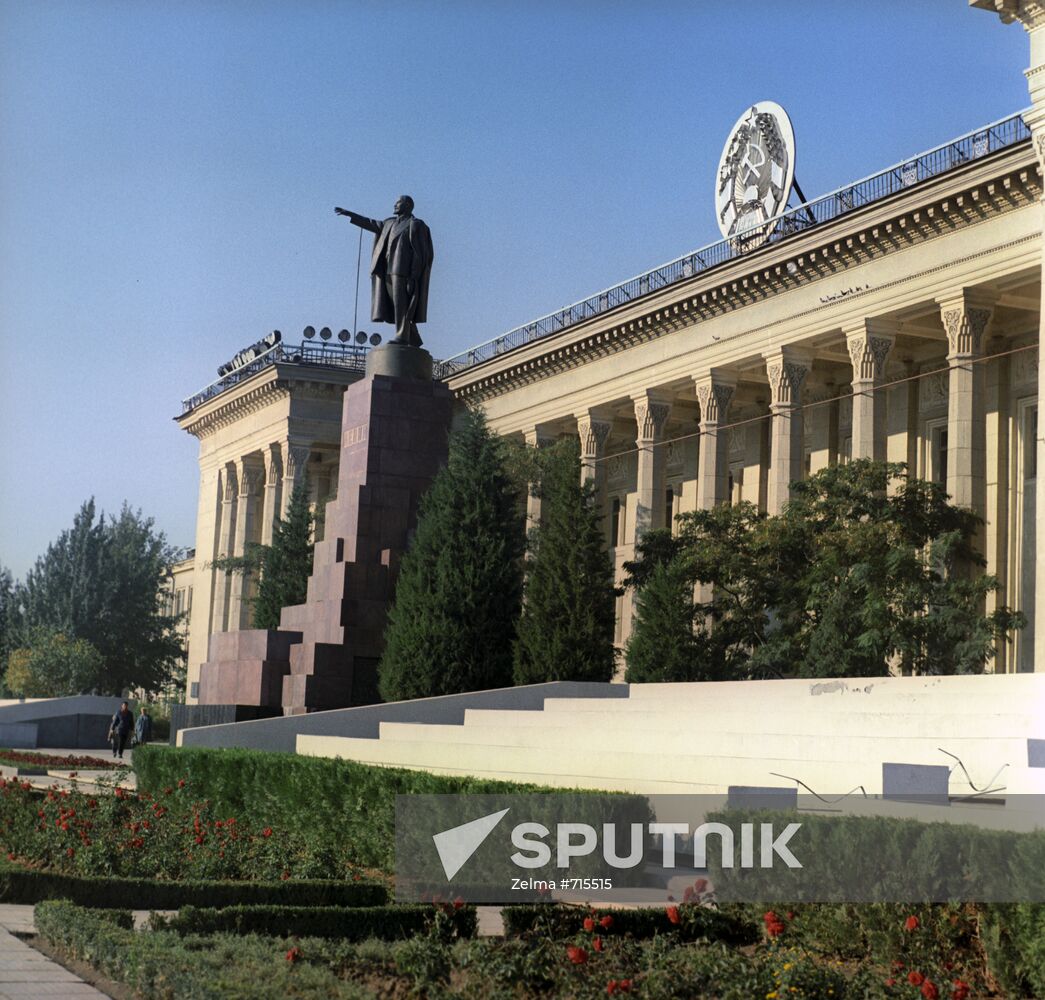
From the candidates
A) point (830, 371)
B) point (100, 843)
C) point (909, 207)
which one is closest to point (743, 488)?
point (830, 371)

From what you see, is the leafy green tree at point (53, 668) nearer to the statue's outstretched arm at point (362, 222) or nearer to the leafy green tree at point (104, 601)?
the leafy green tree at point (104, 601)

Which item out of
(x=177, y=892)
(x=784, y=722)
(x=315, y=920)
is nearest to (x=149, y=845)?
(x=177, y=892)

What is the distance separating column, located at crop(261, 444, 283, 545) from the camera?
66.4 m

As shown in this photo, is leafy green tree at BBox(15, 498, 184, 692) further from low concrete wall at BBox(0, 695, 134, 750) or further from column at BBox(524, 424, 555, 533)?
column at BBox(524, 424, 555, 533)

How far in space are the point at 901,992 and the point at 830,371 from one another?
38.6 m

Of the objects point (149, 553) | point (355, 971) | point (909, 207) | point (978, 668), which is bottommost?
point (355, 971)

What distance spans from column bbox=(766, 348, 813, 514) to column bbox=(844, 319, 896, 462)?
2.75 m

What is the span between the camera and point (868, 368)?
38.5 metres

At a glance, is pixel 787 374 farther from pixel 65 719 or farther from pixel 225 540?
pixel 225 540

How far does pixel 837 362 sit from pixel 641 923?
36.1 m

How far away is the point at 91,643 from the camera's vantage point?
65750 millimetres

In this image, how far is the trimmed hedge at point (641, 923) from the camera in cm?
953

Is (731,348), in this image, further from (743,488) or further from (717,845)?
(717,845)

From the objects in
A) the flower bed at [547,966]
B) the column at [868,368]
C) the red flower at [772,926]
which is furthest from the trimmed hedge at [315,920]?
the column at [868,368]
